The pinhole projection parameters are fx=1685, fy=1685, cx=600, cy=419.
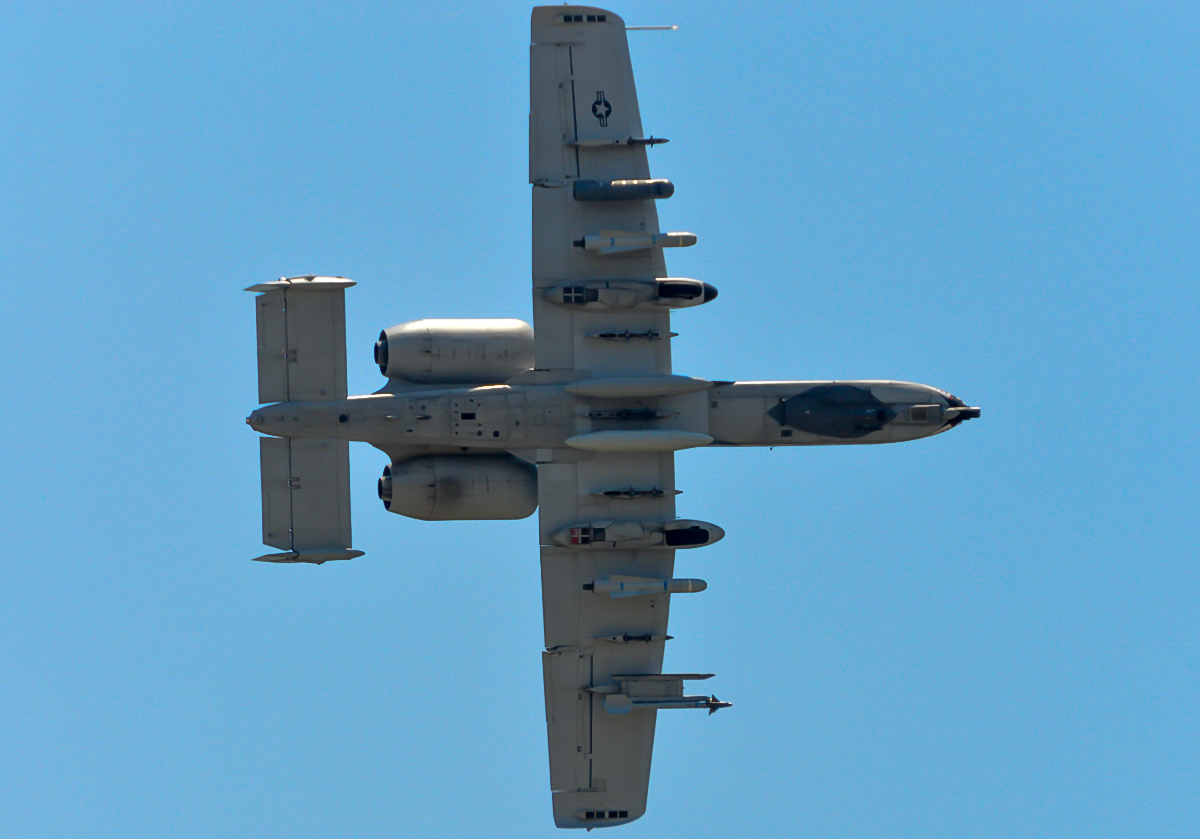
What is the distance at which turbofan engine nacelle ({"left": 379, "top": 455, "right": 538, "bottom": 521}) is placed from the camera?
113 feet

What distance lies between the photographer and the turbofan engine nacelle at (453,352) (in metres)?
34.6

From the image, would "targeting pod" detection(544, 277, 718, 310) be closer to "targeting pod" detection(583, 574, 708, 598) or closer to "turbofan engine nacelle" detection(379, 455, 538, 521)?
"turbofan engine nacelle" detection(379, 455, 538, 521)

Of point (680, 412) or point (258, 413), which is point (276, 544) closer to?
point (258, 413)

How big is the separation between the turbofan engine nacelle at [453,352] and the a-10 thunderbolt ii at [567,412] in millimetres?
39

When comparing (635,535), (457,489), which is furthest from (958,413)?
(457,489)

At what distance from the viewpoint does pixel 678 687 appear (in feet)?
114

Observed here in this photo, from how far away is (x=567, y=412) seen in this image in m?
34.4

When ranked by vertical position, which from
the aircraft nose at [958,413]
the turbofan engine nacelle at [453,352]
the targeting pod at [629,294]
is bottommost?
the aircraft nose at [958,413]

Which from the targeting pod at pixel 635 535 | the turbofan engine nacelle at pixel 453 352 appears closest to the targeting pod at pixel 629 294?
the turbofan engine nacelle at pixel 453 352

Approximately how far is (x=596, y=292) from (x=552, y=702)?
8.50 m

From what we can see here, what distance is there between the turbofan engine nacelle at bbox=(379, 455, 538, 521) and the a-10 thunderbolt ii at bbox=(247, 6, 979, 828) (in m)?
0.04

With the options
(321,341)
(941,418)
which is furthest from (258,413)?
(941,418)

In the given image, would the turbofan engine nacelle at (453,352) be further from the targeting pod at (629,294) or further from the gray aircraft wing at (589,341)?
the targeting pod at (629,294)

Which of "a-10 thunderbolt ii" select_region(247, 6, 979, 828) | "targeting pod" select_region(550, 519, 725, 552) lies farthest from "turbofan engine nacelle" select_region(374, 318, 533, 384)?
"targeting pod" select_region(550, 519, 725, 552)
